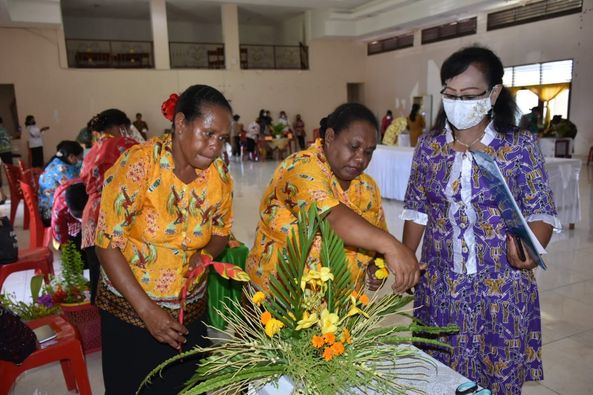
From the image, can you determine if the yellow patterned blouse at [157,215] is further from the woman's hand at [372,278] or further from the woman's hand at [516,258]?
the woman's hand at [516,258]

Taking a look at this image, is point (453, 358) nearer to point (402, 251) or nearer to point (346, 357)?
point (402, 251)

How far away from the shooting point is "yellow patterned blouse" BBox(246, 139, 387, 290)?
4.37 ft

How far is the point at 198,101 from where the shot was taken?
1.31m

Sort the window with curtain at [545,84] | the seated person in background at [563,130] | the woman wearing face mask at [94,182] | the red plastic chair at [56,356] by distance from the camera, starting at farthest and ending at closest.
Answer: the window with curtain at [545,84]
the seated person in background at [563,130]
the woman wearing face mask at [94,182]
the red plastic chair at [56,356]

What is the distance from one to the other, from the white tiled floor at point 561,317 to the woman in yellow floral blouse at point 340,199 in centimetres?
149

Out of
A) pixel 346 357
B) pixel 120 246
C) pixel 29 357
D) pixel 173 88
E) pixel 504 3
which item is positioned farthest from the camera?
pixel 173 88

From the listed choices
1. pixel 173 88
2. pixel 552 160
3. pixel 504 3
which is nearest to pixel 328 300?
pixel 552 160

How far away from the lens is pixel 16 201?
6.07 m

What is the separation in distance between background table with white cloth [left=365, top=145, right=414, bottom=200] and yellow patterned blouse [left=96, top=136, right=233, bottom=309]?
5634 millimetres

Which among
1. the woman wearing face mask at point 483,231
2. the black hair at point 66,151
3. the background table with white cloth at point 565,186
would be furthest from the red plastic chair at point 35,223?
the background table with white cloth at point 565,186

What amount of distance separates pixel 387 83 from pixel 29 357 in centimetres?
1636

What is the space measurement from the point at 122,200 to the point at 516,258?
1.20m

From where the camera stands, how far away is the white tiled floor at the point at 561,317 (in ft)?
7.98

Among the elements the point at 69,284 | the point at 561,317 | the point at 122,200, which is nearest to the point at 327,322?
the point at 122,200
